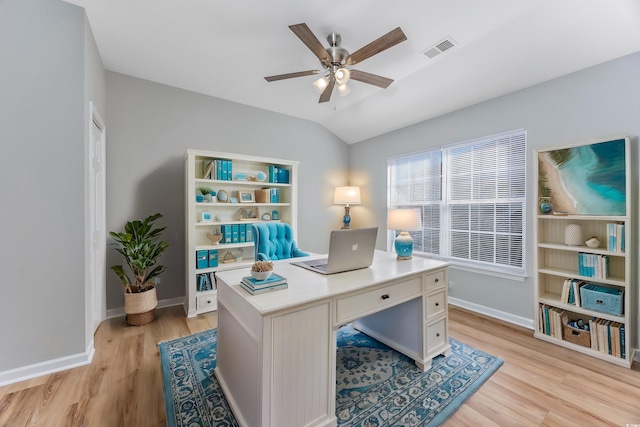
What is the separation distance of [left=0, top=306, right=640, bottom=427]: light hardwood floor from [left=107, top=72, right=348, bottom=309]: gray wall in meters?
1.22

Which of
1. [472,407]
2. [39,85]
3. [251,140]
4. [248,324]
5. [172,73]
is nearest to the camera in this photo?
[248,324]

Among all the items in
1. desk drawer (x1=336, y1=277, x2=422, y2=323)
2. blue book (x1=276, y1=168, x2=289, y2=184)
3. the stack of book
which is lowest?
desk drawer (x1=336, y1=277, x2=422, y2=323)

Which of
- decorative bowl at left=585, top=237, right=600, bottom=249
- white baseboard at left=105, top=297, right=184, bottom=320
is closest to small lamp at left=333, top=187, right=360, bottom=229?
white baseboard at left=105, top=297, right=184, bottom=320

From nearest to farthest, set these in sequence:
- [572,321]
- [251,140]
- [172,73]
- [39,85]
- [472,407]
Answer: [472,407] → [39,85] → [572,321] → [172,73] → [251,140]

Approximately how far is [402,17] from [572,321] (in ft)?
9.94

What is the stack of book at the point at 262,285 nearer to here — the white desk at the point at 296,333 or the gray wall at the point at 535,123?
the white desk at the point at 296,333

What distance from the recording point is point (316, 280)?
1.64m

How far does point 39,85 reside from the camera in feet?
6.42

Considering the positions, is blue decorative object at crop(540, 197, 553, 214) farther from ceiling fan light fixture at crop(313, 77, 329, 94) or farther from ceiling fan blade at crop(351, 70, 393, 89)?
ceiling fan light fixture at crop(313, 77, 329, 94)

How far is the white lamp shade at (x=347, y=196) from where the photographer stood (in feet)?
14.7

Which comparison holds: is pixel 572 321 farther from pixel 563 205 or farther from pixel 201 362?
pixel 201 362

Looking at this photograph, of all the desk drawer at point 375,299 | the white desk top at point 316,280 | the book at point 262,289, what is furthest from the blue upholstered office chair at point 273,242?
the desk drawer at point 375,299

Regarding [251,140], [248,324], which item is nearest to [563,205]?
[248,324]

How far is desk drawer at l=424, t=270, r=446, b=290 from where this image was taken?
201 cm
